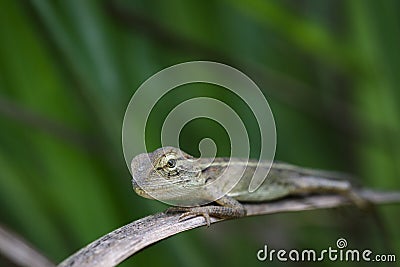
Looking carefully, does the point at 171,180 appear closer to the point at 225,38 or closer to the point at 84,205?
the point at 84,205

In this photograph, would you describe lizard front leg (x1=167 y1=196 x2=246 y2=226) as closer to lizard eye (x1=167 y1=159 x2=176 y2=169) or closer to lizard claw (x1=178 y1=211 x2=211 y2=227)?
lizard claw (x1=178 y1=211 x2=211 y2=227)

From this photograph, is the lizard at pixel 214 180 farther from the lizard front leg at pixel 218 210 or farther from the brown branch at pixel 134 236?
the brown branch at pixel 134 236

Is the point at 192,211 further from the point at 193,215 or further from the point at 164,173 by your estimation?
the point at 164,173

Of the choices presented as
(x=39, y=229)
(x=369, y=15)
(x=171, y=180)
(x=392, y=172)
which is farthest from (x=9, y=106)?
(x=392, y=172)

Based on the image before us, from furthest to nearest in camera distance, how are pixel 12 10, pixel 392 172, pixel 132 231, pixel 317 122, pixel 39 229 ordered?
1. pixel 317 122
2. pixel 392 172
3. pixel 39 229
4. pixel 12 10
5. pixel 132 231

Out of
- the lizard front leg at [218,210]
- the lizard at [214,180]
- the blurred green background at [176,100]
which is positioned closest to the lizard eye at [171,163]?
the lizard at [214,180]

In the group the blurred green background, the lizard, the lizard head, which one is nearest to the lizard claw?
the lizard

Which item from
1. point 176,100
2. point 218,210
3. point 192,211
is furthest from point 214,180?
point 176,100

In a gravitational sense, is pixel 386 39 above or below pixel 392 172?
above
